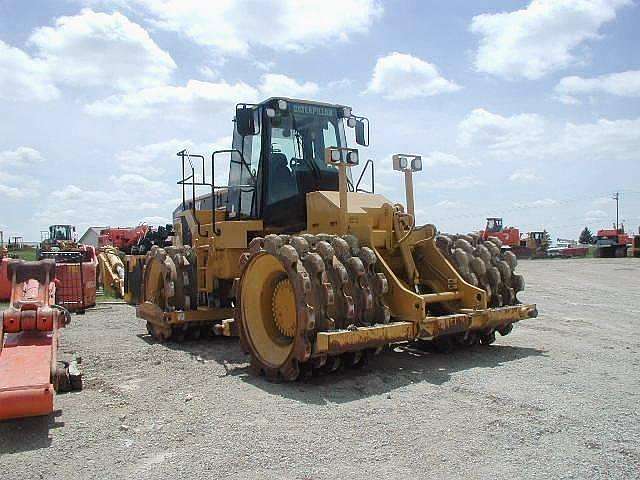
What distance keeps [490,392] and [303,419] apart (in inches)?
69.5

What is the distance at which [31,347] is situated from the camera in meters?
5.37

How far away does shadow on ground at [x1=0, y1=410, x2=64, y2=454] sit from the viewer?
14.1ft

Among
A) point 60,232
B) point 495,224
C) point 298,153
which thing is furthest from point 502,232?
point 298,153

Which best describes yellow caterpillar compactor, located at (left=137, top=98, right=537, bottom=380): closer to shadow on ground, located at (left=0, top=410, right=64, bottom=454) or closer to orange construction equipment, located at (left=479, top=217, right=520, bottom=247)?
shadow on ground, located at (left=0, top=410, right=64, bottom=454)

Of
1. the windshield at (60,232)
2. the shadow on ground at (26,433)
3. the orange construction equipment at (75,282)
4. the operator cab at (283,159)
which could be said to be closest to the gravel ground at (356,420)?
the shadow on ground at (26,433)

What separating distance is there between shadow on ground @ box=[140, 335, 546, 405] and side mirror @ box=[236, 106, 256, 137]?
9.42 feet

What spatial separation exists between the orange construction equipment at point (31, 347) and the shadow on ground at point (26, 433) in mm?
172

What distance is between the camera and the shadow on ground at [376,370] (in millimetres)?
5660

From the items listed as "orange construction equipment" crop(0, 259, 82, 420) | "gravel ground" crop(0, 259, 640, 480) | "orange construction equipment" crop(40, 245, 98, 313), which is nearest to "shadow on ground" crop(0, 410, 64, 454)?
"gravel ground" crop(0, 259, 640, 480)

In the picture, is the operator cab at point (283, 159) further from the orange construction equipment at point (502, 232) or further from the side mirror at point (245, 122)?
the orange construction equipment at point (502, 232)

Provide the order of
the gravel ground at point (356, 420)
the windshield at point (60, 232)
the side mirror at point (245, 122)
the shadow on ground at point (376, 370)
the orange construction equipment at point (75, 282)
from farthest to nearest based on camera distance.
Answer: the windshield at point (60, 232)
the orange construction equipment at point (75, 282)
the side mirror at point (245, 122)
the shadow on ground at point (376, 370)
the gravel ground at point (356, 420)

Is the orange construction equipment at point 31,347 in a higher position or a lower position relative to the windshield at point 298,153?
lower

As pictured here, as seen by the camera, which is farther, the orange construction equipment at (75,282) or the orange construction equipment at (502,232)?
the orange construction equipment at (502,232)

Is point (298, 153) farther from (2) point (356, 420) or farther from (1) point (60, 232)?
(1) point (60, 232)
